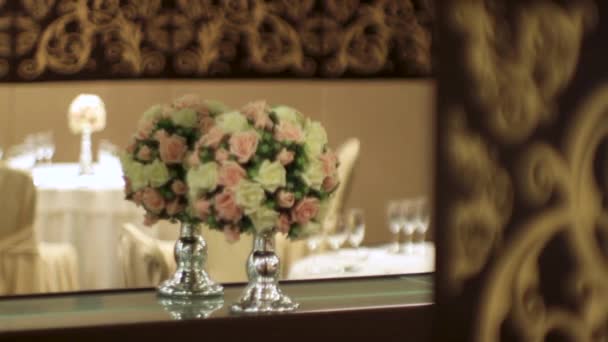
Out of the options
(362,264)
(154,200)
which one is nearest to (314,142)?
(154,200)

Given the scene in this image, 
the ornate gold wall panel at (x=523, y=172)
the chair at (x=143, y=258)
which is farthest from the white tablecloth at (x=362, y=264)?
the ornate gold wall panel at (x=523, y=172)

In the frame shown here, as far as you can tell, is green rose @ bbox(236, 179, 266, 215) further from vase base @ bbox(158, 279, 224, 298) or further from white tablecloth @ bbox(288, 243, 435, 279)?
white tablecloth @ bbox(288, 243, 435, 279)

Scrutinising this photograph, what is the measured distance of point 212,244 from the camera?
4348 mm

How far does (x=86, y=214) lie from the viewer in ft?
17.3

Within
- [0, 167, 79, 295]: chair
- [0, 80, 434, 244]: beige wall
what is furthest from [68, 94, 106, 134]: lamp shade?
[0, 80, 434, 244]: beige wall

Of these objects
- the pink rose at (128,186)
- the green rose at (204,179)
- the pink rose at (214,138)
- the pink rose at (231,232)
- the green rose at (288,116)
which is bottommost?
the pink rose at (231,232)

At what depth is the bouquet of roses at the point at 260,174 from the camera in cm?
223

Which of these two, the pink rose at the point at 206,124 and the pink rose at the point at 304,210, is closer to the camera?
the pink rose at the point at 304,210

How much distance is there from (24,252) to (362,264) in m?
1.89

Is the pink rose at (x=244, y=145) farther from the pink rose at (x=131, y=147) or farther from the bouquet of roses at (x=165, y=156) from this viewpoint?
the pink rose at (x=131, y=147)

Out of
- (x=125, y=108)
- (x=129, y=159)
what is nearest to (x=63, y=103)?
(x=125, y=108)

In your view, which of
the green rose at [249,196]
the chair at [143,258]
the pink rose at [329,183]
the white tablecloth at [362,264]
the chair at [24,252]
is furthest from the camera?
the chair at [24,252]

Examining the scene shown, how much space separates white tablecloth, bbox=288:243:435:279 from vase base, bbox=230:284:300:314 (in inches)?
41.0

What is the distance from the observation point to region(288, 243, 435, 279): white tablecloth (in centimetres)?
339
